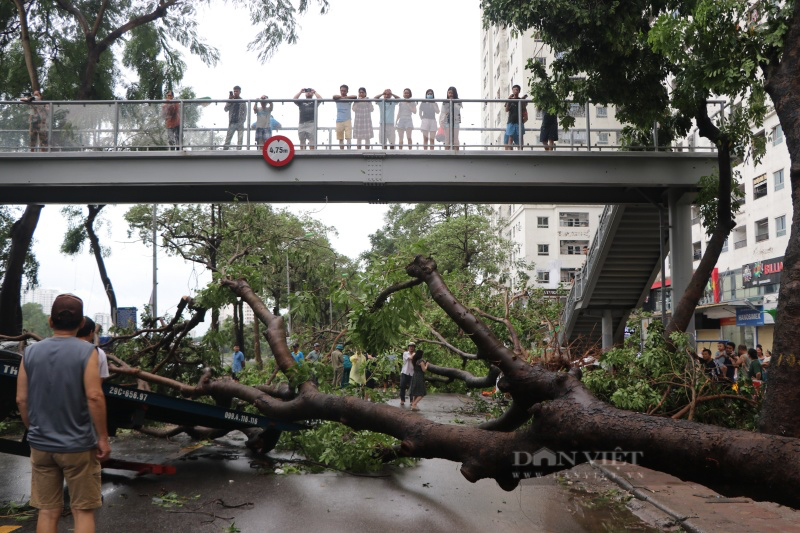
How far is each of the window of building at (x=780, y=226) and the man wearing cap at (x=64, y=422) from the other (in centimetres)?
3461

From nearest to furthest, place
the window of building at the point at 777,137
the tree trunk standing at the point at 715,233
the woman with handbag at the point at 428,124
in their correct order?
the tree trunk standing at the point at 715,233 < the woman with handbag at the point at 428,124 < the window of building at the point at 777,137

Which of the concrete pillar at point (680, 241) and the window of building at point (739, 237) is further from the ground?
the window of building at point (739, 237)

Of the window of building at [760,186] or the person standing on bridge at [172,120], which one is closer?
the person standing on bridge at [172,120]

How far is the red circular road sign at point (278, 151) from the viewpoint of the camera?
15422 mm

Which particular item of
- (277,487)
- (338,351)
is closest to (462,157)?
(338,351)

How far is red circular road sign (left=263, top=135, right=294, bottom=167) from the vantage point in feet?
50.6

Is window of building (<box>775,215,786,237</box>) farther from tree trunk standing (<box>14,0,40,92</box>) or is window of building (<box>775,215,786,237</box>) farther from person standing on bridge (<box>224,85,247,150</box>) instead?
tree trunk standing (<box>14,0,40,92</box>)

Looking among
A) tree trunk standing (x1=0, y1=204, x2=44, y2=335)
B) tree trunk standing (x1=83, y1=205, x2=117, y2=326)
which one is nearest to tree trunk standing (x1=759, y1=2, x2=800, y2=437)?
tree trunk standing (x1=0, y1=204, x2=44, y2=335)

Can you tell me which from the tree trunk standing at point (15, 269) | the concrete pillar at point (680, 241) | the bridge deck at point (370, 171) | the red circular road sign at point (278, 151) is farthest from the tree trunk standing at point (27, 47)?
the concrete pillar at point (680, 241)

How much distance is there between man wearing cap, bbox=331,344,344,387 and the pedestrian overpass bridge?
610cm

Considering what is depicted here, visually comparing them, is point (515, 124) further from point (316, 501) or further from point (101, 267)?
point (101, 267)

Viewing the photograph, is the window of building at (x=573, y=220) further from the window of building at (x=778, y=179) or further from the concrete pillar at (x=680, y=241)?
the concrete pillar at (x=680, y=241)

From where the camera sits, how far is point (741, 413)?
28.6ft

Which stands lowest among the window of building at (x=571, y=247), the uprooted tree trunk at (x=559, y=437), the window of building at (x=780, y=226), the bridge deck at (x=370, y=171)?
the uprooted tree trunk at (x=559, y=437)
